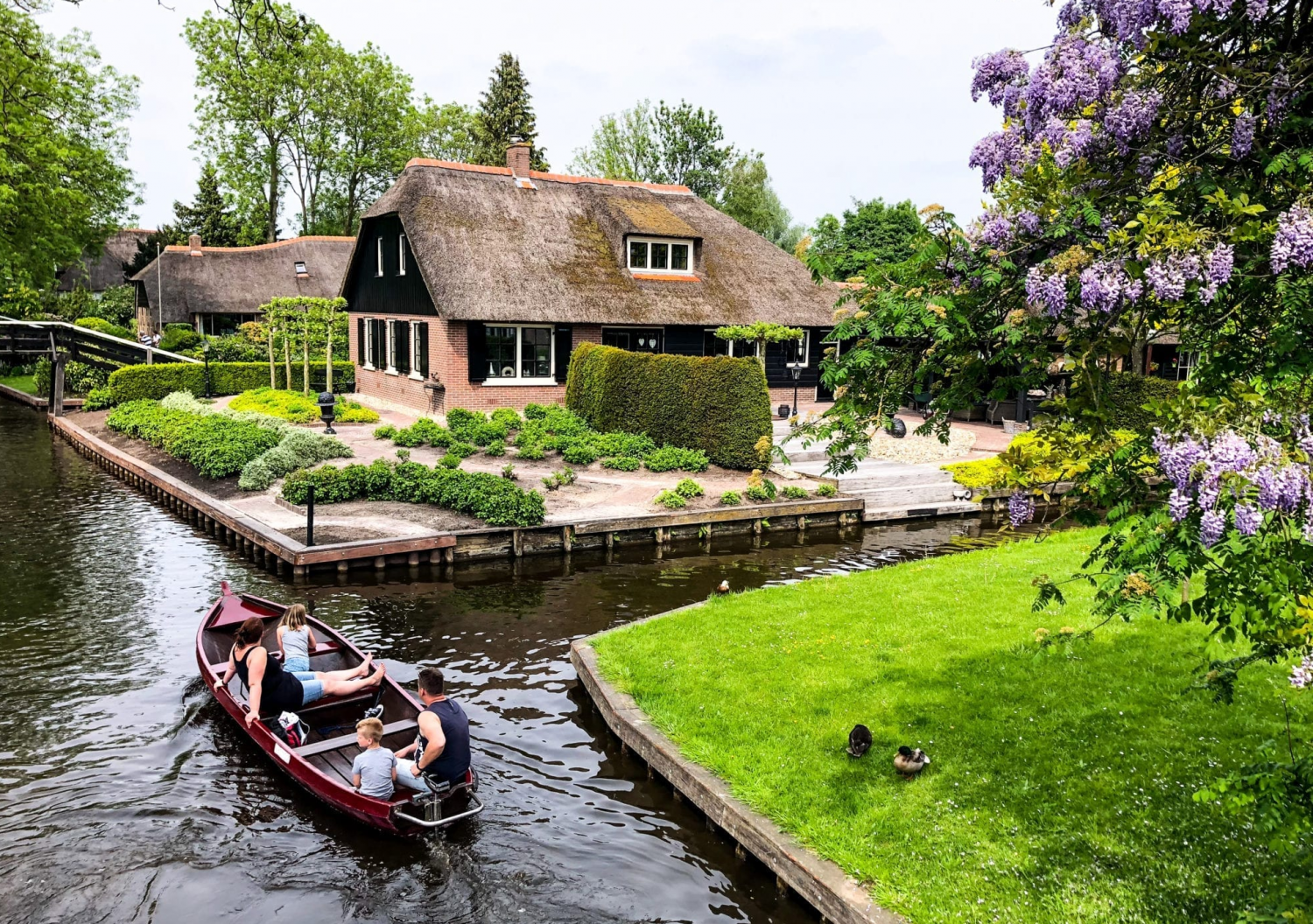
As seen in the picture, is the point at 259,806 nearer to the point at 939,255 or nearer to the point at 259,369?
the point at 939,255

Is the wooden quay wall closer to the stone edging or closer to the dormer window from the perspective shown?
the stone edging

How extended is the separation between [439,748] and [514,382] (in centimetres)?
2138

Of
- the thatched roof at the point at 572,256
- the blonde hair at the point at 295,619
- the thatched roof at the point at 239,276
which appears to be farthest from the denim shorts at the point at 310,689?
the thatched roof at the point at 239,276

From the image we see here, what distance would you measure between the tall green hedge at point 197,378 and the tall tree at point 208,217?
28.6 m

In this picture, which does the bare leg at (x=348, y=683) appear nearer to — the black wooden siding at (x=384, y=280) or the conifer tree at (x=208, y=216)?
the black wooden siding at (x=384, y=280)

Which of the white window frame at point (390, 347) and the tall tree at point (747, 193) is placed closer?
the white window frame at point (390, 347)

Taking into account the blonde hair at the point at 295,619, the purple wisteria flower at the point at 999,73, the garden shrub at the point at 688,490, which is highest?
the purple wisteria flower at the point at 999,73

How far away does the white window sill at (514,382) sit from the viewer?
95.2 feet

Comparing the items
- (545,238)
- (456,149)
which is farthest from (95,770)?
(456,149)

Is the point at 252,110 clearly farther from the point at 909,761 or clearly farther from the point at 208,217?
the point at 909,761

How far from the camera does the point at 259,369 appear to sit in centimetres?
3597

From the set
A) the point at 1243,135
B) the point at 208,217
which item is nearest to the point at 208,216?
the point at 208,217

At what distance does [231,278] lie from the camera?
4856 cm

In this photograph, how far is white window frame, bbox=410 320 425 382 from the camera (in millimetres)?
30344
